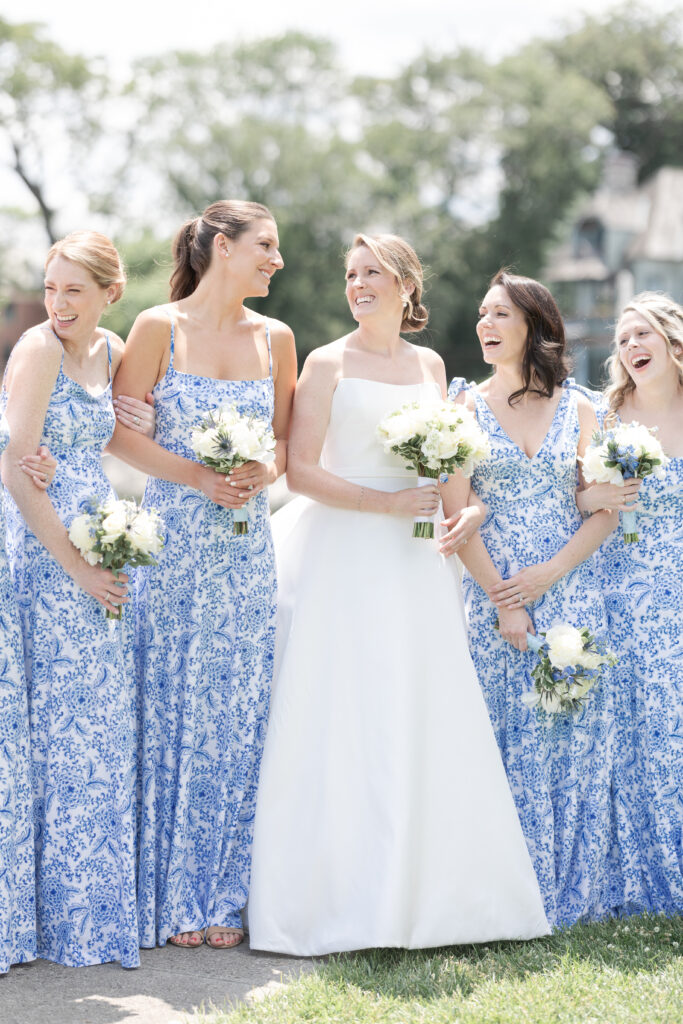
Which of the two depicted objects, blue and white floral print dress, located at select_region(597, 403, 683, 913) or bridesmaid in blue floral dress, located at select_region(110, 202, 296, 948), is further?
blue and white floral print dress, located at select_region(597, 403, 683, 913)

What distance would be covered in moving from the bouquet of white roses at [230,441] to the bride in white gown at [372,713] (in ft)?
1.55

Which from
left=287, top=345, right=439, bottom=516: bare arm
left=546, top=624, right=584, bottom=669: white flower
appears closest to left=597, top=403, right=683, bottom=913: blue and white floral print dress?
left=546, top=624, right=584, bottom=669: white flower

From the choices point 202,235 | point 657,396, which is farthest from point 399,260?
point 657,396

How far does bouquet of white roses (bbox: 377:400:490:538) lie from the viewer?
5344 millimetres

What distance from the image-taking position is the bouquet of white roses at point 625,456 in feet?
18.3

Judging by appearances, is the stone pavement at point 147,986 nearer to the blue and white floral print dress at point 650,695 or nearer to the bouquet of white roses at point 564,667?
the bouquet of white roses at point 564,667

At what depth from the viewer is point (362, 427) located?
5.75m

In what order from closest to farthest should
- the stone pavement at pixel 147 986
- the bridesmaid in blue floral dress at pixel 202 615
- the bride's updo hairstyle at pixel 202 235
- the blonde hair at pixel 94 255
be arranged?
the stone pavement at pixel 147 986 → the blonde hair at pixel 94 255 → the bridesmaid in blue floral dress at pixel 202 615 → the bride's updo hairstyle at pixel 202 235

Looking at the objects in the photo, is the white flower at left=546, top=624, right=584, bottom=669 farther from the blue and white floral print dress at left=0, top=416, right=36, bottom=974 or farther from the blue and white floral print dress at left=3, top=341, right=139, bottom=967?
the blue and white floral print dress at left=0, top=416, right=36, bottom=974

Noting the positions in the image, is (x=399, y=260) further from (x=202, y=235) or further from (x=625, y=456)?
(x=625, y=456)

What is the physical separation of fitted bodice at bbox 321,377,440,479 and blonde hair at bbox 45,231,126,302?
124 centimetres

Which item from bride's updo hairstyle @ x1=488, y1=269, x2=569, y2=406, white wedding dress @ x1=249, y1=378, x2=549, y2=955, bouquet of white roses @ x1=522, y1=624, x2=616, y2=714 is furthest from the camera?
bride's updo hairstyle @ x1=488, y1=269, x2=569, y2=406

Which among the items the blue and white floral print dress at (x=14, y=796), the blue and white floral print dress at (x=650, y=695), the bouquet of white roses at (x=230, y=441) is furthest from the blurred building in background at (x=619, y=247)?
the blue and white floral print dress at (x=14, y=796)

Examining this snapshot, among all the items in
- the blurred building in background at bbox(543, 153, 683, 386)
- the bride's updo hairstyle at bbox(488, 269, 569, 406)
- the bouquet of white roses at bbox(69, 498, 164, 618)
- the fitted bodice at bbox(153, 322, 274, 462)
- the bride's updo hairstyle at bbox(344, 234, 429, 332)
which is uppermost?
the blurred building in background at bbox(543, 153, 683, 386)
